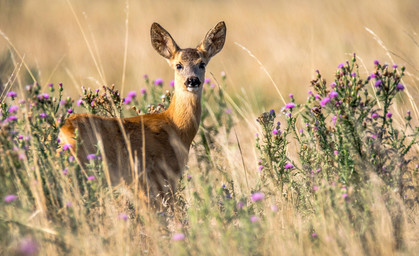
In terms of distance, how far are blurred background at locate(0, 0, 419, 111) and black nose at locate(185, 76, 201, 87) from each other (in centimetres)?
282

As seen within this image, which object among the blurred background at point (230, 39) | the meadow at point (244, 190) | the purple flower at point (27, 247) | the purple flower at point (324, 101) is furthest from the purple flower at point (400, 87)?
the blurred background at point (230, 39)

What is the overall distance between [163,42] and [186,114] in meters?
0.96

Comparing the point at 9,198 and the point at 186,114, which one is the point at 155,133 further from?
the point at 9,198

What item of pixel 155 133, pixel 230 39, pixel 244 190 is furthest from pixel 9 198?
pixel 230 39

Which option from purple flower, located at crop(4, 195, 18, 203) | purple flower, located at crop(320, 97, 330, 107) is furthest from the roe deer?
purple flower, located at crop(320, 97, 330, 107)

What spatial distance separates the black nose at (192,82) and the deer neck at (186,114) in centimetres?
12

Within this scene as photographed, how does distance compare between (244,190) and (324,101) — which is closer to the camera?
(324,101)

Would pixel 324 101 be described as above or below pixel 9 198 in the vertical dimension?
above

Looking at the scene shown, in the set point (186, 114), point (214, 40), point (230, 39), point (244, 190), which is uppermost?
point (230, 39)

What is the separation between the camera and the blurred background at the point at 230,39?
10086 millimetres

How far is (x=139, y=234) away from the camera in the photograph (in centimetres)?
424

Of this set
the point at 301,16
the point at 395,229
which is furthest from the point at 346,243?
the point at 301,16

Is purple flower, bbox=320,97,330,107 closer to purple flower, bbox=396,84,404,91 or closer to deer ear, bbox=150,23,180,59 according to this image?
purple flower, bbox=396,84,404,91

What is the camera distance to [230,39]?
43.7 feet
